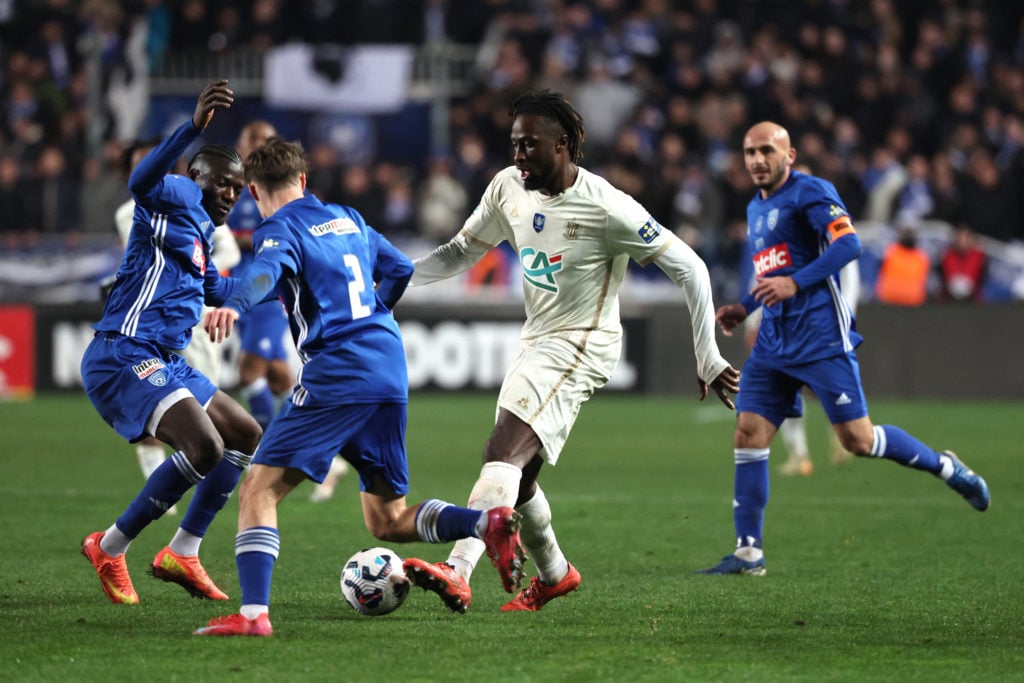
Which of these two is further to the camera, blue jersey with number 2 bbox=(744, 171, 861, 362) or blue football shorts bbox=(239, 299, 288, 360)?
blue football shorts bbox=(239, 299, 288, 360)

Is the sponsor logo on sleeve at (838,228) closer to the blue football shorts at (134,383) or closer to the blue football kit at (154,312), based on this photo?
the blue football kit at (154,312)

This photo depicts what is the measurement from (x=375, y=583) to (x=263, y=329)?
4987mm

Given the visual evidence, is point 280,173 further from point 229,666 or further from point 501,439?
point 229,666

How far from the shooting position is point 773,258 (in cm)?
812

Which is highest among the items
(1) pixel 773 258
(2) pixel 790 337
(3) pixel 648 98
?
(3) pixel 648 98

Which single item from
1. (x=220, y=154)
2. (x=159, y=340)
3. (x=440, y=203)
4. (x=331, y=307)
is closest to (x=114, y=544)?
(x=159, y=340)

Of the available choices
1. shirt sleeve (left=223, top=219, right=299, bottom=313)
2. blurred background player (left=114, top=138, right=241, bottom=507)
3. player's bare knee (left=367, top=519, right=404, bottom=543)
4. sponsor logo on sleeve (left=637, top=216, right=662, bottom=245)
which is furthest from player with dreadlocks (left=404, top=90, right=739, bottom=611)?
blurred background player (left=114, top=138, right=241, bottom=507)

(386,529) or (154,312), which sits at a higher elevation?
(154,312)

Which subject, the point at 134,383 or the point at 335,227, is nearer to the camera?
the point at 335,227

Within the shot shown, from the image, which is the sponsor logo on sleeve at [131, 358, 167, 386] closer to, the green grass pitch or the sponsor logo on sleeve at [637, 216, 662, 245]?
the green grass pitch

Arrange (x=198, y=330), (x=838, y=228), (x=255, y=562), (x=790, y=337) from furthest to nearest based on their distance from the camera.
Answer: (x=198, y=330) → (x=790, y=337) → (x=838, y=228) → (x=255, y=562)

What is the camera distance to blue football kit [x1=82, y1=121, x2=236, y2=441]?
660cm

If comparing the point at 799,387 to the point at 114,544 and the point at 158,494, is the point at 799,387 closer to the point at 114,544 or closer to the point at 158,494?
the point at 158,494

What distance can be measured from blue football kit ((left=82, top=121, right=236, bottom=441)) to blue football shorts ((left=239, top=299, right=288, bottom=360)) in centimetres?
376
